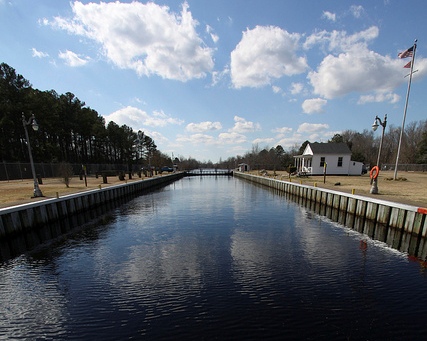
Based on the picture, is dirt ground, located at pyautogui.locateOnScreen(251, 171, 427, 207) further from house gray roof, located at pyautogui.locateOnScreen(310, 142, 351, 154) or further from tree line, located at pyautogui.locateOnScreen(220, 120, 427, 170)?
tree line, located at pyautogui.locateOnScreen(220, 120, 427, 170)

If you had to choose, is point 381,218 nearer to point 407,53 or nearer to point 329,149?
point 407,53

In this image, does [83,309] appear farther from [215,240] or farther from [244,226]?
[244,226]

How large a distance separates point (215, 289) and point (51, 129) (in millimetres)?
48757

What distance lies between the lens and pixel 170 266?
26.2ft

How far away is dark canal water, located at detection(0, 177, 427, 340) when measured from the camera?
16.2 feet

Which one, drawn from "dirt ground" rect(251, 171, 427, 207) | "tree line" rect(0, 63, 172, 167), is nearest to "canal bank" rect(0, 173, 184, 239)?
"tree line" rect(0, 63, 172, 167)

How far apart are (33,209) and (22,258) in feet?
15.0

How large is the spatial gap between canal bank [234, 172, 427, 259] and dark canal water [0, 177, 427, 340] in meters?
1.19

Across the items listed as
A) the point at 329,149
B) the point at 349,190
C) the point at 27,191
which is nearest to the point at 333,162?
the point at 329,149

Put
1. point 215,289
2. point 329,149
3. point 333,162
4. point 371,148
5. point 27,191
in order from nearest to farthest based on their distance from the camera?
1. point 215,289
2. point 27,191
3. point 333,162
4. point 329,149
5. point 371,148

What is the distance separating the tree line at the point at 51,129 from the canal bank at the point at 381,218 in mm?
27198

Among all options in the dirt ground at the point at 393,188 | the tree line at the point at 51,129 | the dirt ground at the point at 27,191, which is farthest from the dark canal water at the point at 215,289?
the tree line at the point at 51,129

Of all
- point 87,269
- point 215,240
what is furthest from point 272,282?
point 87,269

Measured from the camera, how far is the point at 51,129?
42.7 m
